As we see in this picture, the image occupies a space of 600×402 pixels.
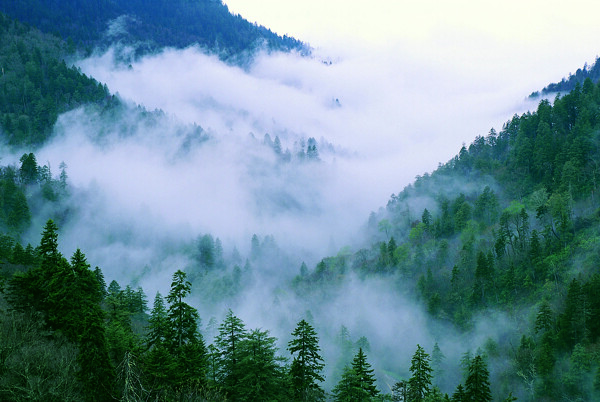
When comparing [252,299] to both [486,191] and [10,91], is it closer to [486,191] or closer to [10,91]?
[486,191]

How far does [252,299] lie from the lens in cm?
15112

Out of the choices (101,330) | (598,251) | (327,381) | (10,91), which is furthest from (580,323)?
(10,91)

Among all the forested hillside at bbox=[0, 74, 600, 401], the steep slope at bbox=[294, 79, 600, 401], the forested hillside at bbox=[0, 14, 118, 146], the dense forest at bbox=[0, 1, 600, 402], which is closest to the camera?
the forested hillside at bbox=[0, 74, 600, 401]

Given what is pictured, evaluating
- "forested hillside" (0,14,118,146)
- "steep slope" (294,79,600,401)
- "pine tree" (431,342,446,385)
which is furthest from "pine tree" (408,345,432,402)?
"forested hillside" (0,14,118,146)

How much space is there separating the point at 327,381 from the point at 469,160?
9905 cm

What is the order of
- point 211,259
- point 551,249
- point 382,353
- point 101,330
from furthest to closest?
point 211,259
point 382,353
point 551,249
point 101,330

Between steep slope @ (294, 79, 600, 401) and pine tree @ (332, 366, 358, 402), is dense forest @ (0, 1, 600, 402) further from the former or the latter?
steep slope @ (294, 79, 600, 401)

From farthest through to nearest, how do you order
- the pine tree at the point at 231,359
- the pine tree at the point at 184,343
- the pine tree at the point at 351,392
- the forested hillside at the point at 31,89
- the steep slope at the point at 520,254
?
the forested hillside at the point at 31,89 < the steep slope at the point at 520,254 < the pine tree at the point at 351,392 < the pine tree at the point at 231,359 < the pine tree at the point at 184,343

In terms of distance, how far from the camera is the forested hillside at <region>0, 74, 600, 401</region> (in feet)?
88.9

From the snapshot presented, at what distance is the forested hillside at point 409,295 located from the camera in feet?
88.9

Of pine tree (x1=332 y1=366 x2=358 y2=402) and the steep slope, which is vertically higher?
the steep slope

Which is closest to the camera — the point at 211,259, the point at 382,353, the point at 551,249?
the point at 551,249

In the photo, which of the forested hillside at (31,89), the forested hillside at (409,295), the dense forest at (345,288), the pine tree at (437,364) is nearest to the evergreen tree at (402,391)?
the forested hillside at (409,295)

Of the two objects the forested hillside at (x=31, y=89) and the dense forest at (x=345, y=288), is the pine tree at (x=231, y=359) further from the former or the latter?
the forested hillside at (x=31, y=89)
